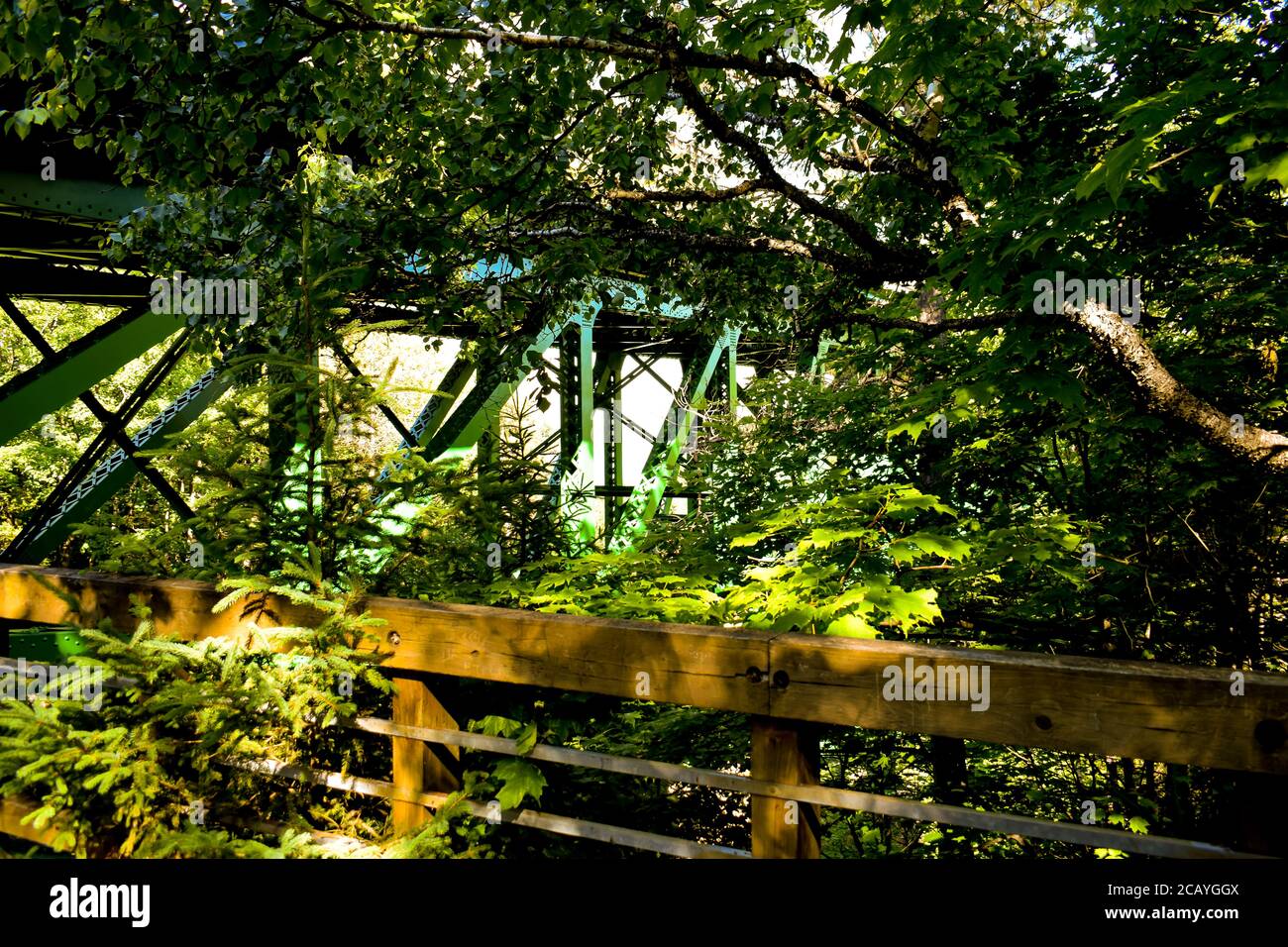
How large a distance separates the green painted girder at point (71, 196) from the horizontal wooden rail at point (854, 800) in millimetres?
5292

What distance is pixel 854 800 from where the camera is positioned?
2.22 meters

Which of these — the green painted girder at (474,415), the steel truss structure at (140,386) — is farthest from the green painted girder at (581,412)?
the green painted girder at (474,415)

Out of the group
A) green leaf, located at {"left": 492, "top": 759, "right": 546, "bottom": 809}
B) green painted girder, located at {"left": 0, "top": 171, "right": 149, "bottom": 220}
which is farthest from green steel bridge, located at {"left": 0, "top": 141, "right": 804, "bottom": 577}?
green leaf, located at {"left": 492, "top": 759, "right": 546, "bottom": 809}

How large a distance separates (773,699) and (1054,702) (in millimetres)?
685

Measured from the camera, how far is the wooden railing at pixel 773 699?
6.04 feet

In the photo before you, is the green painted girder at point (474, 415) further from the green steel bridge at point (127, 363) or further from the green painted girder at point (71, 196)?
the green painted girder at point (71, 196)

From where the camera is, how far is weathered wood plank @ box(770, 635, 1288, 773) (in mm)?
1777

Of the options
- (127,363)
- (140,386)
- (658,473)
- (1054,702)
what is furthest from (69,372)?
(1054,702)

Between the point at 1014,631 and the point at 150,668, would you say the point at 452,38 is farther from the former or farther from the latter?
the point at 1014,631

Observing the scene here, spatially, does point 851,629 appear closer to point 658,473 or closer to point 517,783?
point 517,783

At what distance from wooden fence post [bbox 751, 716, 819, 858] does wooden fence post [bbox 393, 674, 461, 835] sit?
1.13 meters

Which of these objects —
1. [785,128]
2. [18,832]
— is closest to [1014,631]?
[785,128]

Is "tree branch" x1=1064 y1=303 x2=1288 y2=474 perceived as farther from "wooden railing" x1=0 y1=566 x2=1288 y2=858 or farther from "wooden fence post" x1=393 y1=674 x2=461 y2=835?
"wooden fence post" x1=393 y1=674 x2=461 y2=835
